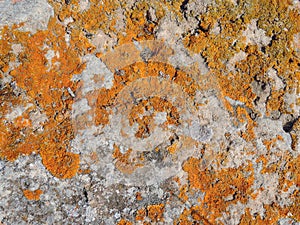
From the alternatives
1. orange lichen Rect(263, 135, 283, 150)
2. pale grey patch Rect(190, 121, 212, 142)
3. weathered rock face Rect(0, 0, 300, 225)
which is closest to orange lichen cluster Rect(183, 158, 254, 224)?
weathered rock face Rect(0, 0, 300, 225)

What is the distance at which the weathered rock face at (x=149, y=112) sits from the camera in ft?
8.68

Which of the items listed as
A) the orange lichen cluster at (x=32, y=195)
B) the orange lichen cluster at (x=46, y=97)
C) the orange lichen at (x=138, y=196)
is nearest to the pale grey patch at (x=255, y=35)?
the orange lichen cluster at (x=46, y=97)

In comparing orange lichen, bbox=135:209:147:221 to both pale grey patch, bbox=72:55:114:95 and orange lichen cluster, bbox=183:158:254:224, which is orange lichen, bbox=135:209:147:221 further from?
pale grey patch, bbox=72:55:114:95

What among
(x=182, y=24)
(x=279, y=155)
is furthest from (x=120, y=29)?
(x=279, y=155)

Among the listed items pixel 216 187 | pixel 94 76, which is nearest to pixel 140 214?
pixel 216 187

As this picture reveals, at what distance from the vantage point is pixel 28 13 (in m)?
2.79

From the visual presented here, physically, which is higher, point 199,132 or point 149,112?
point 149,112

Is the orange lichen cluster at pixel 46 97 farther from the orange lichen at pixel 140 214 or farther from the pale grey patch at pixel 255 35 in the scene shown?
the pale grey patch at pixel 255 35

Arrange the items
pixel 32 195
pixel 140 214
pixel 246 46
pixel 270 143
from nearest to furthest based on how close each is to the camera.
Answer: pixel 32 195, pixel 140 214, pixel 270 143, pixel 246 46

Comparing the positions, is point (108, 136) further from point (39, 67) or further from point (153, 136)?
point (39, 67)

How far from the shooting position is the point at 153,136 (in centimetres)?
282

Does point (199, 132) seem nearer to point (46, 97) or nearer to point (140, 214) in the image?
point (140, 214)

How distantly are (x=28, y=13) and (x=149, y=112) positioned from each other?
1.14 m

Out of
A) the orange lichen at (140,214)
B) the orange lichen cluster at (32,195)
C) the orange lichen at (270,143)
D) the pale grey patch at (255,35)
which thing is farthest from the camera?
the pale grey patch at (255,35)
